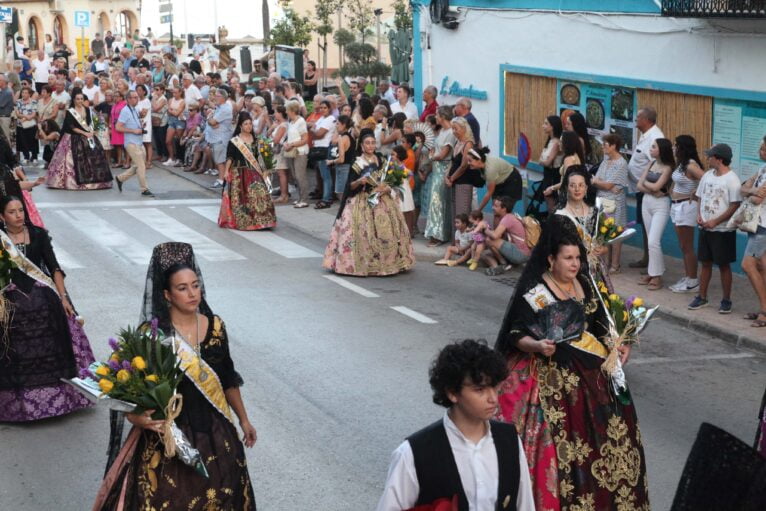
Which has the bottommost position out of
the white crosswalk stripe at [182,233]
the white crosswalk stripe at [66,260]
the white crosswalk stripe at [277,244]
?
the white crosswalk stripe at [277,244]

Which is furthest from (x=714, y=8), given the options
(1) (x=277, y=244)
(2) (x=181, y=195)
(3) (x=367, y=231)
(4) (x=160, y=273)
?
(2) (x=181, y=195)

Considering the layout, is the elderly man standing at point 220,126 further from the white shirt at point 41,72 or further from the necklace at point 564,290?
the necklace at point 564,290

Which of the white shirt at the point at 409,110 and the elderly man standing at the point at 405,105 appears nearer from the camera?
the elderly man standing at the point at 405,105

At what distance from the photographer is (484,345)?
5.01 m

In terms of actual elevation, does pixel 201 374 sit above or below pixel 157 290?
below

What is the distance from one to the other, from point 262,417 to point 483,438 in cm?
500

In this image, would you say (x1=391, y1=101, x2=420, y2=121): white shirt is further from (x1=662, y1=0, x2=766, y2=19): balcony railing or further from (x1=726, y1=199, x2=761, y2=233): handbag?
(x1=726, y1=199, x2=761, y2=233): handbag

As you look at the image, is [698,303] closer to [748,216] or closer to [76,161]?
[748,216]

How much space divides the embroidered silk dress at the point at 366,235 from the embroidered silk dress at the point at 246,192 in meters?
3.55

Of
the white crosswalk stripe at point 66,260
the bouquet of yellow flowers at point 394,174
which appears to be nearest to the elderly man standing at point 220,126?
the white crosswalk stripe at point 66,260

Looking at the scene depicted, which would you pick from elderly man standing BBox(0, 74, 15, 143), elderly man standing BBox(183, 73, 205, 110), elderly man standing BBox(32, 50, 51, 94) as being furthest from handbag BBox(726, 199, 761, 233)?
elderly man standing BBox(32, 50, 51, 94)

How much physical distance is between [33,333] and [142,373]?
327 cm

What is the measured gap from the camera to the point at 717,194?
12789 mm

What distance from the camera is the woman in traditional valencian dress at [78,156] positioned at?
75.9 ft
